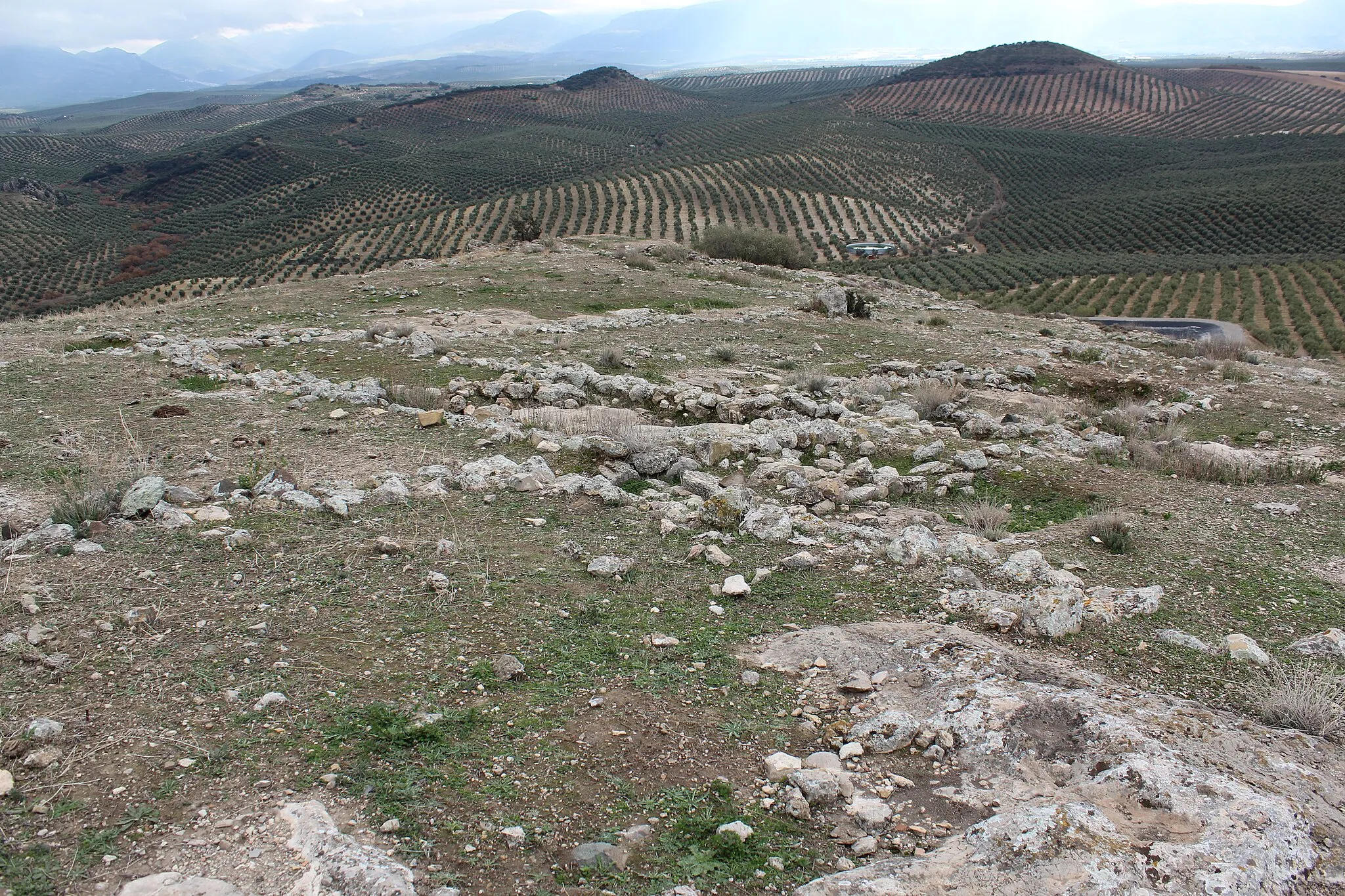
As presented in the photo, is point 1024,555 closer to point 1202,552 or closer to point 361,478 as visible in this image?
point 1202,552

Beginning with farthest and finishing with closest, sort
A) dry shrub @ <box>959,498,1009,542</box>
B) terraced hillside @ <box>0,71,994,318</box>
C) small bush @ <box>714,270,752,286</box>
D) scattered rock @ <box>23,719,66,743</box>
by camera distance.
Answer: terraced hillside @ <box>0,71,994,318</box>, small bush @ <box>714,270,752,286</box>, dry shrub @ <box>959,498,1009,542</box>, scattered rock @ <box>23,719,66,743</box>

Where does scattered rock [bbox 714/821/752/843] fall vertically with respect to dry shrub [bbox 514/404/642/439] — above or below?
below

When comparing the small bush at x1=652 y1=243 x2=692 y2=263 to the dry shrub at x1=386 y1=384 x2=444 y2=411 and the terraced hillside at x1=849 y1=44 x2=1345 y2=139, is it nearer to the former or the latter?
the dry shrub at x1=386 y1=384 x2=444 y2=411

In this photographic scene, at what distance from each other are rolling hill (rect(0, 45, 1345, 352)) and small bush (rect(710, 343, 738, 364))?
23564mm

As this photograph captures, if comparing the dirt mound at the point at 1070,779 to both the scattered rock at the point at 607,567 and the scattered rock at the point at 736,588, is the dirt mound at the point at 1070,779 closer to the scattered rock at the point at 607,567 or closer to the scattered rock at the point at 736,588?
the scattered rock at the point at 736,588

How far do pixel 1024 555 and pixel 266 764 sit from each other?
5037mm

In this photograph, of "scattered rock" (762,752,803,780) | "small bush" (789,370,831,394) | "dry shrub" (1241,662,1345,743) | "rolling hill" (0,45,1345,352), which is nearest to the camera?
"scattered rock" (762,752,803,780)

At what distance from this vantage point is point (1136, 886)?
8.70ft

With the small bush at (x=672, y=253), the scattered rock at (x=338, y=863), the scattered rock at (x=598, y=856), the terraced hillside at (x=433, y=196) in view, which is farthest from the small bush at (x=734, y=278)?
the terraced hillside at (x=433, y=196)

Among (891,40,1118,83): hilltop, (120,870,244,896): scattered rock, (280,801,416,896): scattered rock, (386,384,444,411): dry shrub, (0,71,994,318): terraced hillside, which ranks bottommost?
(280,801,416,896): scattered rock

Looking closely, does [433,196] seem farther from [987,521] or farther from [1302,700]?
[1302,700]

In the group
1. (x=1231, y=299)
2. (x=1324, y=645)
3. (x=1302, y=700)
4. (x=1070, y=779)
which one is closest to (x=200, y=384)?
(x=1070, y=779)

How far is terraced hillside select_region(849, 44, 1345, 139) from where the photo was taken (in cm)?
10006

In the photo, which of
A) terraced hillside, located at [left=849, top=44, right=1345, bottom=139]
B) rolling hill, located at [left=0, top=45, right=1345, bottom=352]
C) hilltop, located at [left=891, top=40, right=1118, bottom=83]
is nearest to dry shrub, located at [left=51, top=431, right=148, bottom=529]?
rolling hill, located at [left=0, top=45, right=1345, bottom=352]
